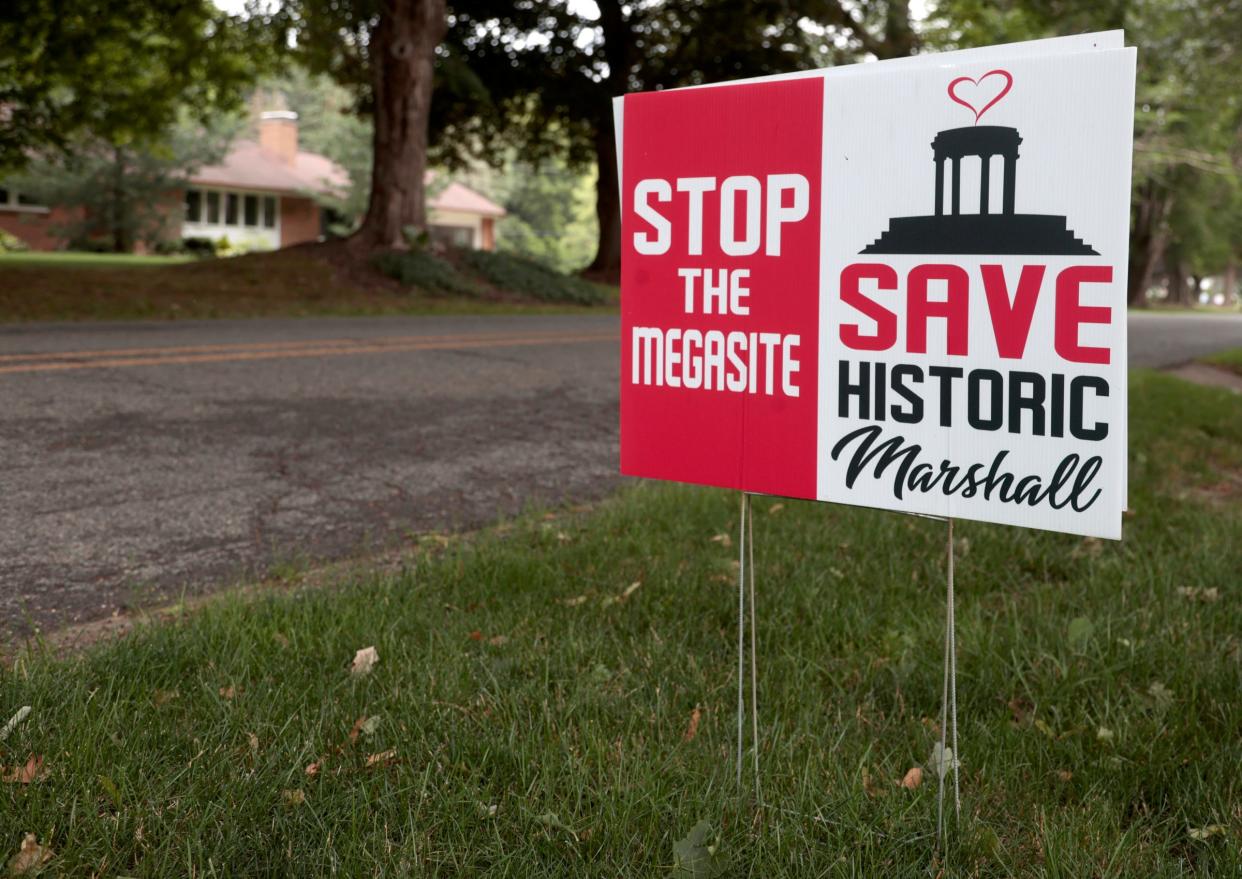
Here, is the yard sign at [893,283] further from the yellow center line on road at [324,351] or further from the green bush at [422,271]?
the green bush at [422,271]

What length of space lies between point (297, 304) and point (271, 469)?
33.5 feet

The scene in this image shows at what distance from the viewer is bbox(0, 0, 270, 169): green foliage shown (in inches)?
707

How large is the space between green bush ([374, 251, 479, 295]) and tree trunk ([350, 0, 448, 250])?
1.69ft

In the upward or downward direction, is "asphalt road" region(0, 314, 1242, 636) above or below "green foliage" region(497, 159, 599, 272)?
below

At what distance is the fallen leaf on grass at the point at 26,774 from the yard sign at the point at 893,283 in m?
1.32

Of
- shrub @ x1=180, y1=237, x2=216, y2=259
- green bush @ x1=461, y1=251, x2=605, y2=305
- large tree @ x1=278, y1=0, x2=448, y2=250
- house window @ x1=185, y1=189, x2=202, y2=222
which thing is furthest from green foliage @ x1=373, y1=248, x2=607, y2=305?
house window @ x1=185, y1=189, x2=202, y2=222

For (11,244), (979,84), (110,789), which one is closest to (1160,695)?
(979,84)

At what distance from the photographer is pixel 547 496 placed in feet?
17.1

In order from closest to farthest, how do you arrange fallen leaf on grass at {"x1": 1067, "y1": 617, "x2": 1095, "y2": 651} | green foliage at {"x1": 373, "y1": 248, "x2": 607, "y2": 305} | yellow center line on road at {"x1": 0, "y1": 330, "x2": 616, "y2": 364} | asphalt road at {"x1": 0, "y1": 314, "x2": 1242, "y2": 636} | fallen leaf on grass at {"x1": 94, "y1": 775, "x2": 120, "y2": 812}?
fallen leaf on grass at {"x1": 94, "y1": 775, "x2": 120, "y2": 812}
fallen leaf on grass at {"x1": 1067, "y1": 617, "x2": 1095, "y2": 651}
asphalt road at {"x1": 0, "y1": 314, "x2": 1242, "y2": 636}
yellow center line on road at {"x1": 0, "y1": 330, "x2": 616, "y2": 364}
green foliage at {"x1": 373, "y1": 248, "x2": 607, "y2": 305}

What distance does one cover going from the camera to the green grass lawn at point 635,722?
2109mm

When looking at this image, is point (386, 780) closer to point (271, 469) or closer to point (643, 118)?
point (643, 118)

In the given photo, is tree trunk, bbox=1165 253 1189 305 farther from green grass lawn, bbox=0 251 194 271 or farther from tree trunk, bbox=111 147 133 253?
tree trunk, bbox=111 147 133 253

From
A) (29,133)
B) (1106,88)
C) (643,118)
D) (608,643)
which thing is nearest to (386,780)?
(608,643)

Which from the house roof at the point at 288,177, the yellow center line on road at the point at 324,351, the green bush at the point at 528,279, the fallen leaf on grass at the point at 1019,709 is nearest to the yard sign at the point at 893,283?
the fallen leaf on grass at the point at 1019,709
